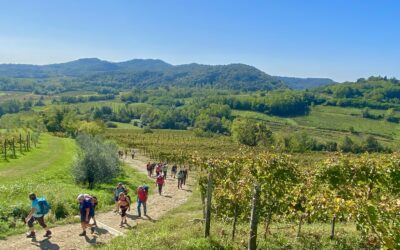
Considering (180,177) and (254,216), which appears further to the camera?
(180,177)

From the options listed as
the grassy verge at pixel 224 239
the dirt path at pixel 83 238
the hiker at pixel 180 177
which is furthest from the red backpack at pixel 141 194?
the hiker at pixel 180 177

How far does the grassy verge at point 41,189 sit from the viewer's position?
1966cm

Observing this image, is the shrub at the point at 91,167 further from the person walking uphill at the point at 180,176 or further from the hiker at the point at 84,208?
the hiker at the point at 84,208

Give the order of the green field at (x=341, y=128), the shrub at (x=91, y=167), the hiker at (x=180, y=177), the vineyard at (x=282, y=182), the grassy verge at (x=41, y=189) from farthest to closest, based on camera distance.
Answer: the green field at (x=341, y=128), the hiker at (x=180, y=177), the shrub at (x=91, y=167), the grassy verge at (x=41, y=189), the vineyard at (x=282, y=182)

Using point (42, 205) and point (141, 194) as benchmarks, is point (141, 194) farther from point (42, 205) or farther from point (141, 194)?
point (42, 205)

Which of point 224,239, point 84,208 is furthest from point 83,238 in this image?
point 224,239

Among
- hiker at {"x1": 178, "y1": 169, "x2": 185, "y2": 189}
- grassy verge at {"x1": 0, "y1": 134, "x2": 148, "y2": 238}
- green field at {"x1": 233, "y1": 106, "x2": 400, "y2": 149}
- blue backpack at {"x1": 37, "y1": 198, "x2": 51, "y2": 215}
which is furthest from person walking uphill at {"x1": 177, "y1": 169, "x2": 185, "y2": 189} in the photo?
green field at {"x1": 233, "y1": 106, "x2": 400, "y2": 149}

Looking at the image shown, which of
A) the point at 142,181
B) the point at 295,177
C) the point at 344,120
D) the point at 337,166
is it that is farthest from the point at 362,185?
the point at 344,120

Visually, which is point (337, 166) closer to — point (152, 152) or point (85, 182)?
point (85, 182)

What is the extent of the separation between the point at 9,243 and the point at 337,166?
1361cm

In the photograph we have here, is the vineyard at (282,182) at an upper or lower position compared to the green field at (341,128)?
upper

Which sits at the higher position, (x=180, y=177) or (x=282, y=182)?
(x=282, y=182)

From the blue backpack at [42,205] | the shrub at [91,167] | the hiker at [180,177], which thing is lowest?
the hiker at [180,177]

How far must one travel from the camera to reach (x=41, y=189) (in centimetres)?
2533
